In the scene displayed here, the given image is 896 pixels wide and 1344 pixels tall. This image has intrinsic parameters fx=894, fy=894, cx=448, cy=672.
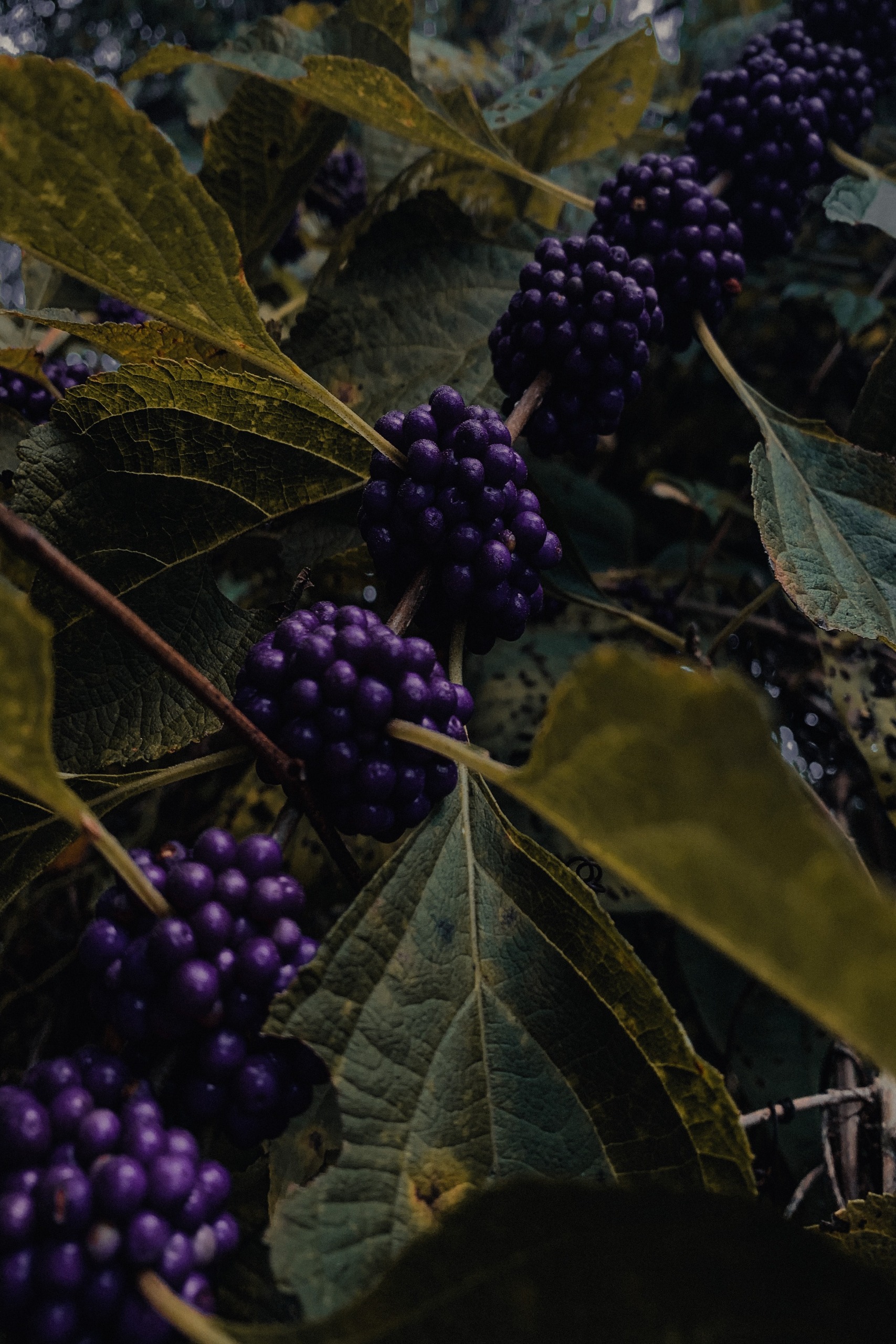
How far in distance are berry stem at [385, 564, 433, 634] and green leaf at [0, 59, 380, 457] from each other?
0.21 meters

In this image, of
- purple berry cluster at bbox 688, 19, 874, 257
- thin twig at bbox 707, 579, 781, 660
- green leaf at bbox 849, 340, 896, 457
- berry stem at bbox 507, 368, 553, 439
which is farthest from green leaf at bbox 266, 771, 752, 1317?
purple berry cluster at bbox 688, 19, 874, 257

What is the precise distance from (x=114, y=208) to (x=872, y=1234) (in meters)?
0.88

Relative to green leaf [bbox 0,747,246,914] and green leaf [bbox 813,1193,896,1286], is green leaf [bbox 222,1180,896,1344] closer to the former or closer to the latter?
green leaf [bbox 813,1193,896,1286]

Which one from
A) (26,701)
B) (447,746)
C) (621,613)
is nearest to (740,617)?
(621,613)

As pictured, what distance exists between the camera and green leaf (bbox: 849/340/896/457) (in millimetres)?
1019

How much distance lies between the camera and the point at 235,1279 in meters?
0.50

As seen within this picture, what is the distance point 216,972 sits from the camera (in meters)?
0.51

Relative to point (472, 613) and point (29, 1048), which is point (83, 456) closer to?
point (472, 613)

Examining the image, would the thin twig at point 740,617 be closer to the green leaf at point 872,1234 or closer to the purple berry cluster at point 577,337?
the purple berry cluster at point 577,337

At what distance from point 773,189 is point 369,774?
1.02 m

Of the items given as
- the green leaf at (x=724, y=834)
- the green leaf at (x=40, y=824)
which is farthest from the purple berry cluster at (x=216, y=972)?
the green leaf at (x=724, y=834)

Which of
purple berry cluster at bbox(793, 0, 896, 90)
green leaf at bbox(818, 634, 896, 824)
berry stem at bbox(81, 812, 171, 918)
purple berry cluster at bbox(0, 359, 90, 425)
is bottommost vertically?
berry stem at bbox(81, 812, 171, 918)

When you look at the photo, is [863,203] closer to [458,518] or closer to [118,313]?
[458,518]

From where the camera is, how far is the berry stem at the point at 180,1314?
41 cm
